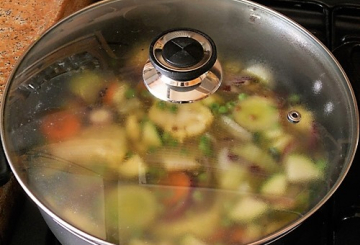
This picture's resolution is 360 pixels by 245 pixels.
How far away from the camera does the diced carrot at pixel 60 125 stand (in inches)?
28.7

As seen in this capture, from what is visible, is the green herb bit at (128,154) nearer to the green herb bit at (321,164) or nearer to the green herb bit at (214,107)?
the green herb bit at (214,107)

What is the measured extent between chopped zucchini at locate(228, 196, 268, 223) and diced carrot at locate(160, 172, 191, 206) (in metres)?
0.07

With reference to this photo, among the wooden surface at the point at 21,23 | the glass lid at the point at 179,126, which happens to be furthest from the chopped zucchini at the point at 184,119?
the wooden surface at the point at 21,23

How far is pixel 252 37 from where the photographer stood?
2.77 feet

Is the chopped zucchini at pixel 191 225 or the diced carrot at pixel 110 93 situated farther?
the diced carrot at pixel 110 93

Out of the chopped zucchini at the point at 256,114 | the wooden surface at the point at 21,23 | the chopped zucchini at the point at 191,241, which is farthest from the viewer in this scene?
the wooden surface at the point at 21,23

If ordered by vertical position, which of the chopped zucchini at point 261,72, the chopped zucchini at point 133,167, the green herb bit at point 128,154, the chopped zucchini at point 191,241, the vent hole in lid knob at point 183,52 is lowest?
the chopped zucchini at point 191,241

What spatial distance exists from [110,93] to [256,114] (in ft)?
0.75

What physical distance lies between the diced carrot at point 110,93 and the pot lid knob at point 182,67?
0.05 metres

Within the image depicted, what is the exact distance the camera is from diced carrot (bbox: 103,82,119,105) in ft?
2.50

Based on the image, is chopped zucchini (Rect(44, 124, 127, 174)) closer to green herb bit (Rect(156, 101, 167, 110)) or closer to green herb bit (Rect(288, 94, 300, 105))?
green herb bit (Rect(156, 101, 167, 110))

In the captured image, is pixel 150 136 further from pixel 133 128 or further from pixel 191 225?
pixel 191 225

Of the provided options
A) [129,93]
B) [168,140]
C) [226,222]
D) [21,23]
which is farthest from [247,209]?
[21,23]

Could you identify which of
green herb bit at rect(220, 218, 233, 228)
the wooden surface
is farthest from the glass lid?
the wooden surface
